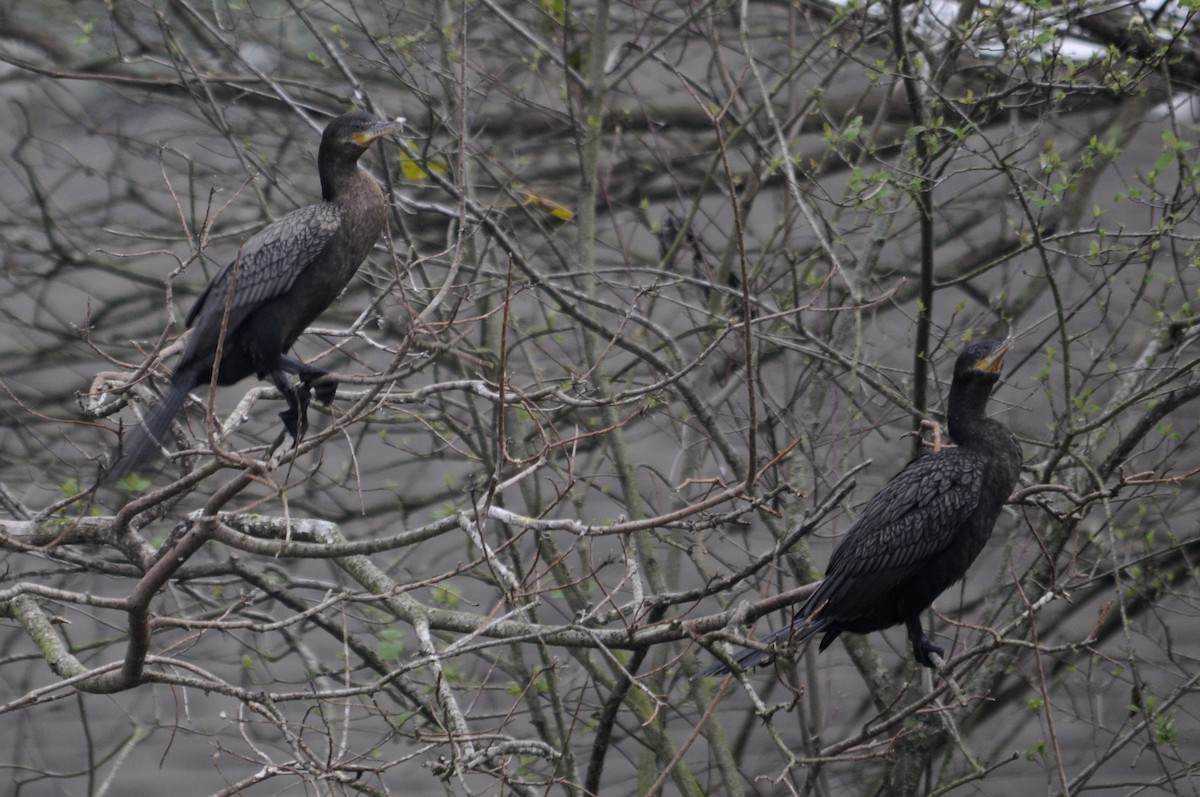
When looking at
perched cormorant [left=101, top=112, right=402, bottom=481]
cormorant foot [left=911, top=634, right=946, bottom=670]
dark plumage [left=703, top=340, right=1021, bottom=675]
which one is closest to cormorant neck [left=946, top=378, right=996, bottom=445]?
dark plumage [left=703, top=340, right=1021, bottom=675]

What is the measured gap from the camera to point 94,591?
631 centimetres

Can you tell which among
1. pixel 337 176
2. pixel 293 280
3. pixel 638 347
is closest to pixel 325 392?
pixel 293 280

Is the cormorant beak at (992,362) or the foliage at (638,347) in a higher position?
the foliage at (638,347)

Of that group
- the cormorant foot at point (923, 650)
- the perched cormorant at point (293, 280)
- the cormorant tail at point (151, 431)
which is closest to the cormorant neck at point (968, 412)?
the cormorant foot at point (923, 650)

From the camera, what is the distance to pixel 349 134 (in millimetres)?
4039

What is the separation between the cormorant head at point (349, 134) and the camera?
13.2 ft

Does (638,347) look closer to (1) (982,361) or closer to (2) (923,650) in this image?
(1) (982,361)

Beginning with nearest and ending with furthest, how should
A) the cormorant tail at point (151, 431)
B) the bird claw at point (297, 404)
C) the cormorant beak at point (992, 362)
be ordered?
the cormorant tail at point (151, 431) → the bird claw at point (297, 404) → the cormorant beak at point (992, 362)

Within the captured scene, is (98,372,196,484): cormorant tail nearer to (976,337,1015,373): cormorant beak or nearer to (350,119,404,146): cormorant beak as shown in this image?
(350,119,404,146): cormorant beak

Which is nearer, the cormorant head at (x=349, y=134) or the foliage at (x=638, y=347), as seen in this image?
the cormorant head at (x=349, y=134)

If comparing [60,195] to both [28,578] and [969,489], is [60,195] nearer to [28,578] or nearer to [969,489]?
[28,578]

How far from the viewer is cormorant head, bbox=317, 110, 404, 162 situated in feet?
13.2

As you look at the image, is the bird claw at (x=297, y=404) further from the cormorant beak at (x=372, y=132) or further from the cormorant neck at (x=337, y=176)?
the cormorant beak at (x=372, y=132)

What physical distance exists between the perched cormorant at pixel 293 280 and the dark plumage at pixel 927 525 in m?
1.54
